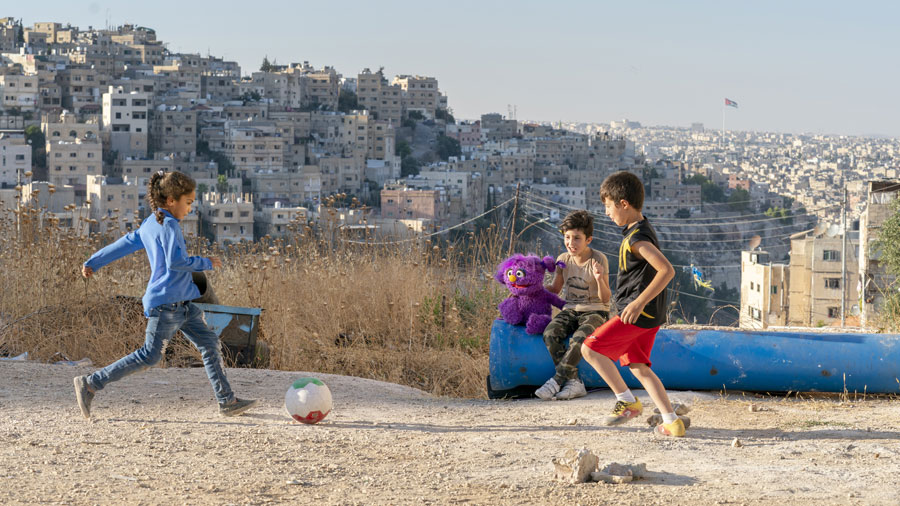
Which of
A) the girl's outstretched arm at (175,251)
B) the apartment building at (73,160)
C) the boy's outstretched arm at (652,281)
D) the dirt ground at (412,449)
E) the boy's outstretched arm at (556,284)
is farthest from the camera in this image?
the apartment building at (73,160)

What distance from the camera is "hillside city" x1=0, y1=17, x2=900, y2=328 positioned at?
64.6 metres

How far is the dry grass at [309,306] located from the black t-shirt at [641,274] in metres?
2.05

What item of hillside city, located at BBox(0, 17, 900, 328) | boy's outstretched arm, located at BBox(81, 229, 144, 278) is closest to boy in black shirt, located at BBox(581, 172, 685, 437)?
boy's outstretched arm, located at BBox(81, 229, 144, 278)

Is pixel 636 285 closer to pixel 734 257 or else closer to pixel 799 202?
pixel 734 257

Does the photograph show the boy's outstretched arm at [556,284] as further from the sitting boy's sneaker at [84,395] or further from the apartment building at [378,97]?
the apartment building at [378,97]

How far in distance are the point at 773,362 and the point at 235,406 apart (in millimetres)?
2717

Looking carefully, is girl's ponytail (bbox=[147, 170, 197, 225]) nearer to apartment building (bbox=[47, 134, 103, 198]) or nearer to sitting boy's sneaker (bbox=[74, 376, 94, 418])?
sitting boy's sneaker (bbox=[74, 376, 94, 418])

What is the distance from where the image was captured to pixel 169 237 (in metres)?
4.72

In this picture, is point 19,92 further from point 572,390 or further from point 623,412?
point 623,412

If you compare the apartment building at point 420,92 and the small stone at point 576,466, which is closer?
the small stone at point 576,466

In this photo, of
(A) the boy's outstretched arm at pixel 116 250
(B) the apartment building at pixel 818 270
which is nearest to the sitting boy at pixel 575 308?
(A) the boy's outstretched arm at pixel 116 250

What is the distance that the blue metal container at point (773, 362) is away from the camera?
5.47 metres

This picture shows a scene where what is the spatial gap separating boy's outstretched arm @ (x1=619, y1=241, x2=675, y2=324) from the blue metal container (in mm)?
1160

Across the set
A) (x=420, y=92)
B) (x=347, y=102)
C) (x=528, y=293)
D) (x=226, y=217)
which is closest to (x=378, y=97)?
(x=347, y=102)
